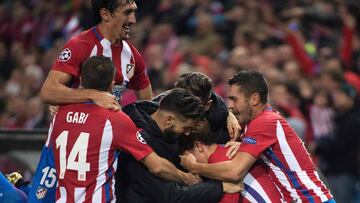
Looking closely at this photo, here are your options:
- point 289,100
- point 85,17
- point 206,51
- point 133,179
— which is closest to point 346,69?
point 289,100

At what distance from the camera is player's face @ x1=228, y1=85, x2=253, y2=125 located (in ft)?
21.3

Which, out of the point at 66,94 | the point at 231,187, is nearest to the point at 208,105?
the point at 231,187

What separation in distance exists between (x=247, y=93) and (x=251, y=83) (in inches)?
2.9

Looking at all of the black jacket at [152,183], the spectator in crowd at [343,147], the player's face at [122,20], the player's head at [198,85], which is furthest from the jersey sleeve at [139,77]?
the spectator in crowd at [343,147]

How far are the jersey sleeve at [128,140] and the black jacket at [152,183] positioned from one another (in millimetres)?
125

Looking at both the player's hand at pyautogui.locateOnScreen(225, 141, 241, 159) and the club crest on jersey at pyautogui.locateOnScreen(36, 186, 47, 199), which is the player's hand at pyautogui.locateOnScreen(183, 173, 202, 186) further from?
the club crest on jersey at pyautogui.locateOnScreen(36, 186, 47, 199)

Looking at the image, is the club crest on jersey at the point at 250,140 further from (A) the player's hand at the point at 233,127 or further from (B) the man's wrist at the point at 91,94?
(B) the man's wrist at the point at 91,94

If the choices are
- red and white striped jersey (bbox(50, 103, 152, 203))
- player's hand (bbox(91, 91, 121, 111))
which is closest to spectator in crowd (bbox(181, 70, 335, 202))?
red and white striped jersey (bbox(50, 103, 152, 203))

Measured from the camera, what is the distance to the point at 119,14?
22.3ft

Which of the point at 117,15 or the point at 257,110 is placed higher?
the point at 117,15

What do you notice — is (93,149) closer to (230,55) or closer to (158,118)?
(158,118)

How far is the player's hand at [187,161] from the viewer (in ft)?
20.6

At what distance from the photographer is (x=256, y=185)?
255 inches

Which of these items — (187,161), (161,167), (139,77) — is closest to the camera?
(161,167)
